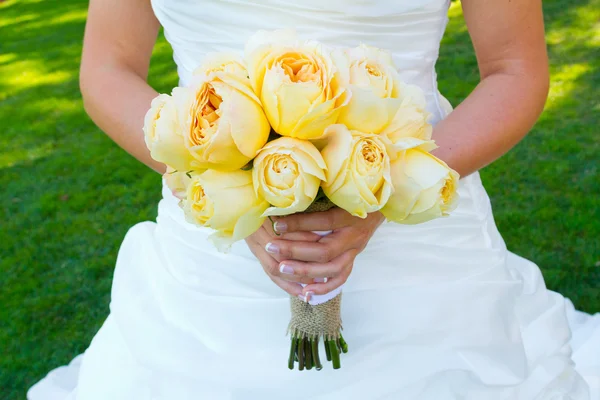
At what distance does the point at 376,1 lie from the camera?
6.16 feet

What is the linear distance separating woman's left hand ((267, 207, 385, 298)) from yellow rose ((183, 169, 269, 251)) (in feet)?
0.43

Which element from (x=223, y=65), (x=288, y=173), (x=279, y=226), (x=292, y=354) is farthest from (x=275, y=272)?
(x=223, y=65)

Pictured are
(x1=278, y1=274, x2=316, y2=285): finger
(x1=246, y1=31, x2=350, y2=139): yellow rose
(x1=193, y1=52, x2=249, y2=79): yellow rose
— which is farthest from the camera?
(x1=278, y1=274, x2=316, y2=285): finger

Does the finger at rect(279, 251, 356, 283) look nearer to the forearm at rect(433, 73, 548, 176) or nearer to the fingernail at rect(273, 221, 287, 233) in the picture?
the fingernail at rect(273, 221, 287, 233)

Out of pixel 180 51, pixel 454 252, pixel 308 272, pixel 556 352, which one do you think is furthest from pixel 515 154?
pixel 308 272

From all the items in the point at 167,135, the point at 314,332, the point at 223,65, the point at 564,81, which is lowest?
the point at 564,81

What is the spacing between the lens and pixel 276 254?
1.57m

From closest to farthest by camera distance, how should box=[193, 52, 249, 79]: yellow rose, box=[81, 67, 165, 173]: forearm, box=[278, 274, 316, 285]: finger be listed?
box=[193, 52, 249, 79]: yellow rose < box=[278, 274, 316, 285]: finger < box=[81, 67, 165, 173]: forearm

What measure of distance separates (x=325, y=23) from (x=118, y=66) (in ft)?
2.32

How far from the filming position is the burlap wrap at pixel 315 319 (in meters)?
1.71

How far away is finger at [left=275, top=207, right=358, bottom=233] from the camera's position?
150 centimetres

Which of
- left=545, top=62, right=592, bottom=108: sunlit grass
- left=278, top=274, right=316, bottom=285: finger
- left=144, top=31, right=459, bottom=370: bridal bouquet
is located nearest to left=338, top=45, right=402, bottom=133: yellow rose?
left=144, top=31, right=459, bottom=370: bridal bouquet

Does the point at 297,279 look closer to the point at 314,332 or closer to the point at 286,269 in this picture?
the point at 286,269

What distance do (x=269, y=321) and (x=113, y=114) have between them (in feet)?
2.64
